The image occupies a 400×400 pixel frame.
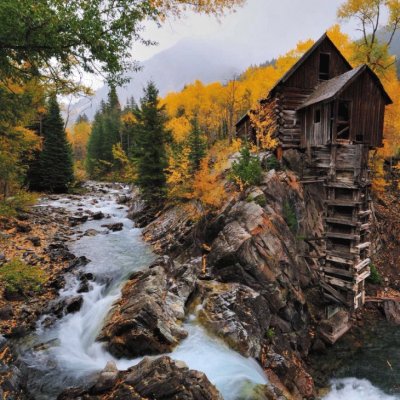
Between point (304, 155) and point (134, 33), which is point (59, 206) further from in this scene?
point (134, 33)

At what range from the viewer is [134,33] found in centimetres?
626

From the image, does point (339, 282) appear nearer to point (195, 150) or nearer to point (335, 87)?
point (335, 87)

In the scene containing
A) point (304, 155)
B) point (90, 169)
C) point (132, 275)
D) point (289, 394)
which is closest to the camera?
point (289, 394)

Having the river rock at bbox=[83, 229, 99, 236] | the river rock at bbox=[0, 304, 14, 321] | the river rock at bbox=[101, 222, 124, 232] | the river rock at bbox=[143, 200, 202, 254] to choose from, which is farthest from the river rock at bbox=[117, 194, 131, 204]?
the river rock at bbox=[0, 304, 14, 321]

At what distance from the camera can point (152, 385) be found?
6516mm

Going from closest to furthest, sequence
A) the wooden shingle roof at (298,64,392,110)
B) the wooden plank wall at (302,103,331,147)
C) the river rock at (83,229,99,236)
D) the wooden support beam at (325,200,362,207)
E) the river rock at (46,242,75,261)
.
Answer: the river rock at (46,242,75,261), the wooden shingle roof at (298,64,392,110), the wooden support beam at (325,200,362,207), the wooden plank wall at (302,103,331,147), the river rock at (83,229,99,236)

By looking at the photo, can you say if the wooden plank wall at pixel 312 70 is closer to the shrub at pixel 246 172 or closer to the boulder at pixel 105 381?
the shrub at pixel 246 172

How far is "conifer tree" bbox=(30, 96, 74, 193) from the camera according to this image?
31703 millimetres

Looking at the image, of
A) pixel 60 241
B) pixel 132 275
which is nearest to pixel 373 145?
pixel 132 275

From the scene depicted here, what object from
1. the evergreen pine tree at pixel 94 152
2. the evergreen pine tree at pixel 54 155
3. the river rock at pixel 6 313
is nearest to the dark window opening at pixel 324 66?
the river rock at pixel 6 313

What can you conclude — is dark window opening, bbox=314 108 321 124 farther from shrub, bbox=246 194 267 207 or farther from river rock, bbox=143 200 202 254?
river rock, bbox=143 200 202 254

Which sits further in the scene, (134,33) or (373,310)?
(373,310)

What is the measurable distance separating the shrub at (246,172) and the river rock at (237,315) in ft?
20.6

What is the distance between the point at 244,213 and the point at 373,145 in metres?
10.8
